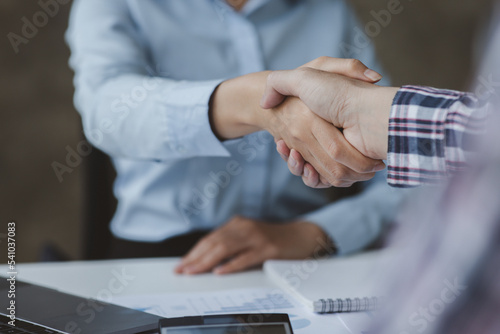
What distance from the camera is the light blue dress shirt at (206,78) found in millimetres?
809

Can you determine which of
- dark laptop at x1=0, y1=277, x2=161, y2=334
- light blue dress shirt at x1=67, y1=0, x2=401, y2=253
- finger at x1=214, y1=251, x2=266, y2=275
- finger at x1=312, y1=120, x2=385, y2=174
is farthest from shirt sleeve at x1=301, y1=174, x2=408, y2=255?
dark laptop at x1=0, y1=277, x2=161, y2=334

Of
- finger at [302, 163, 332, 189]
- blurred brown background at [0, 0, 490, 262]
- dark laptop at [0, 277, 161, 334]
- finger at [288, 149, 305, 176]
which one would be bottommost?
blurred brown background at [0, 0, 490, 262]

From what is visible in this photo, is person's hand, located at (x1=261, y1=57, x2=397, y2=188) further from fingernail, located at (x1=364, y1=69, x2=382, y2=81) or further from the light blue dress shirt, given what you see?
the light blue dress shirt

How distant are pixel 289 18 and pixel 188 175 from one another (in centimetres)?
30

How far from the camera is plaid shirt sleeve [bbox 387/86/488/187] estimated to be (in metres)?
0.43

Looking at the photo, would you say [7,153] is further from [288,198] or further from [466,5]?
[466,5]

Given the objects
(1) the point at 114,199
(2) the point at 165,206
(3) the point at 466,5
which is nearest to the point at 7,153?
(1) the point at 114,199

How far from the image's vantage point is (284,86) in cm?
57

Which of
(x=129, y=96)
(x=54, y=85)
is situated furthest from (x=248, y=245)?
(x=54, y=85)

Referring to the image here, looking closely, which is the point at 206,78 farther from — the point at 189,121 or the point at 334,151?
the point at 334,151

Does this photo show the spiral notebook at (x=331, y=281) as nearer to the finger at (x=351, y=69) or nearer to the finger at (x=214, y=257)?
the finger at (x=214, y=257)

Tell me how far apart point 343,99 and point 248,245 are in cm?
25

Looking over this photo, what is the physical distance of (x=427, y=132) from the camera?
1.51 feet

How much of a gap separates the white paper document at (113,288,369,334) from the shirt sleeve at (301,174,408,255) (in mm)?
211
